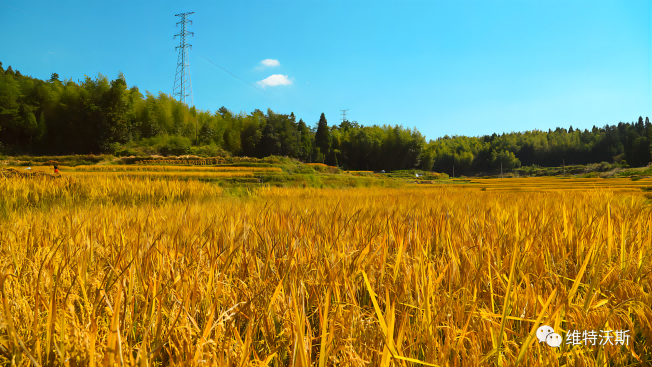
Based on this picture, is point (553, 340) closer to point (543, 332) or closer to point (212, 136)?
point (543, 332)

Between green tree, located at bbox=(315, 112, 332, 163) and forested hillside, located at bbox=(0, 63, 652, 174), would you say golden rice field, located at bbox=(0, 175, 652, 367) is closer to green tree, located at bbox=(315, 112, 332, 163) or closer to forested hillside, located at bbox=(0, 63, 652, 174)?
forested hillside, located at bbox=(0, 63, 652, 174)

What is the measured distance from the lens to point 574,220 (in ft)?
5.58

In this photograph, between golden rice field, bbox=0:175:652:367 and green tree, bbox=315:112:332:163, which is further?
green tree, bbox=315:112:332:163

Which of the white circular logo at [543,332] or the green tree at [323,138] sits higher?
the green tree at [323,138]

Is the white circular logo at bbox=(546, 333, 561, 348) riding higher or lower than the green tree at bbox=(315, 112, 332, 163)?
lower

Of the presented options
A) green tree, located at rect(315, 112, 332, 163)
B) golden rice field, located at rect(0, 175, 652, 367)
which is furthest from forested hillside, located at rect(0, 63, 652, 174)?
golden rice field, located at rect(0, 175, 652, 367)

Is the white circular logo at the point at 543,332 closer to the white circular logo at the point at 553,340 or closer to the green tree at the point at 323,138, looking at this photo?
Result: the white circular logo at the point at 553,340

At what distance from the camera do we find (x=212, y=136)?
37312 mm

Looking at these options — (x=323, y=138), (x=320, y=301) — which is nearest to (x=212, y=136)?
(x=323, y=138)

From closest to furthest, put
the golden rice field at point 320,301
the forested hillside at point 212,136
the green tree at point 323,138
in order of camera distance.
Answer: the golden rice field at point 320,301, the forested hillside at point 212,136, the green tree at point 323,138

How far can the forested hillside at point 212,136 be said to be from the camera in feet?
53.3

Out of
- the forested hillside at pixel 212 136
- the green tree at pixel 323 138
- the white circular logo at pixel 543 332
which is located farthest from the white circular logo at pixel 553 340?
the green tree at pixel 323 138

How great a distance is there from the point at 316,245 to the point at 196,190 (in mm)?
4922

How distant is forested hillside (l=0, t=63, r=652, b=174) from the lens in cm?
1623
